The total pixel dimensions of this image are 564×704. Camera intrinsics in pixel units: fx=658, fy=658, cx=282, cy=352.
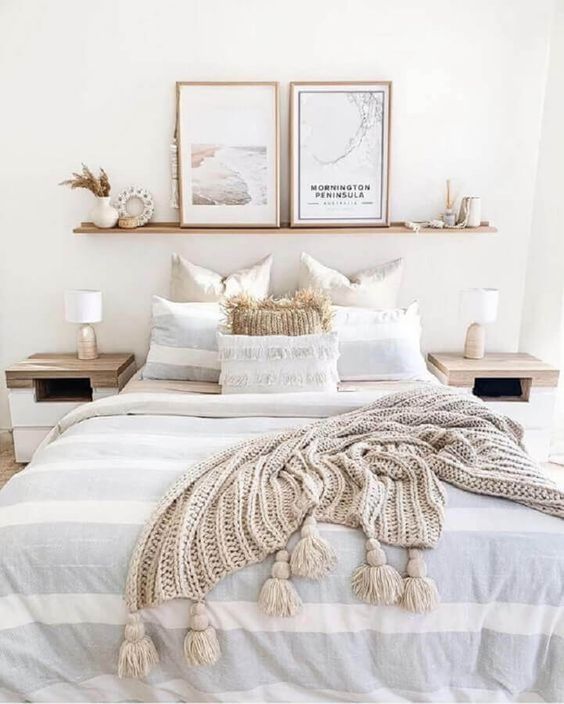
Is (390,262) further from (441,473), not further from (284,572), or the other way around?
(284,572)

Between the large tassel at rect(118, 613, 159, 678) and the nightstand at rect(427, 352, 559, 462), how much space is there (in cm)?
213

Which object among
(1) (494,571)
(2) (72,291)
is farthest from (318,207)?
(1) (494,571)

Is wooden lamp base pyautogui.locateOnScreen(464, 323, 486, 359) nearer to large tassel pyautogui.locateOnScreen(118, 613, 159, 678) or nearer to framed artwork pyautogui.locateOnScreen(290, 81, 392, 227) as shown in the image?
framed artwork pyautogui.locateOnScreen(290, 81, 392, 227)

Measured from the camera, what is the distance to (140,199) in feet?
11.2

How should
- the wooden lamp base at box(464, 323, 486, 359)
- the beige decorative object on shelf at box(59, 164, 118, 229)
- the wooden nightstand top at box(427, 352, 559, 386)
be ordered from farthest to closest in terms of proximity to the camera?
the wooden lamp base at box(464, 323, 486, 359) < the beige decorative object on shelf at box(59, 164, 118, 229) < the wooden nightstand top at box(427, 352, 559, 386)

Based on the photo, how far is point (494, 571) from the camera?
1.48 metres

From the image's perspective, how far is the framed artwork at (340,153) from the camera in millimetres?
3295

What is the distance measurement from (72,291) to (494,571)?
2.46m

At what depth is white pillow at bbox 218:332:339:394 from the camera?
2617 mm

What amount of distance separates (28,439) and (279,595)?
225cm

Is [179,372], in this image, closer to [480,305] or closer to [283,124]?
[283,124]

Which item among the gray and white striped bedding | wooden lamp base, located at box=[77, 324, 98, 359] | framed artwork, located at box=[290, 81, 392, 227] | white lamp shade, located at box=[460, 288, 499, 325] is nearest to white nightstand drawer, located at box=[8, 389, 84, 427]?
wooden lamp base, located at box=[77, 324, 98, 359]

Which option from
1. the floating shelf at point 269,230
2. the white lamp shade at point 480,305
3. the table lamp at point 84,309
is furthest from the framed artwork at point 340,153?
the table lamp at point 84,309

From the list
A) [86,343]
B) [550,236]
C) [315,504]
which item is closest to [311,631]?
[315,504]
